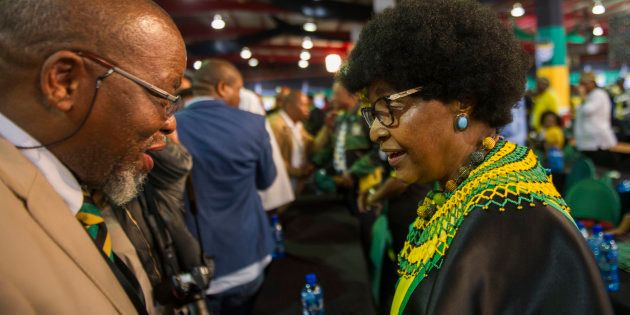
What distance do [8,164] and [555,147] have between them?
21.3 ft

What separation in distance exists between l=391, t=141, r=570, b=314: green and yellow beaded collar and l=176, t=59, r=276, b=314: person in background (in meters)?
1.46

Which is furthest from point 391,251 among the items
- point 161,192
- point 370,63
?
point 370,63

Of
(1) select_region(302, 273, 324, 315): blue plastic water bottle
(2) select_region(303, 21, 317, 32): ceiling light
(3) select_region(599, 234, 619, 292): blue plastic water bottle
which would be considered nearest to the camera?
(3) select_region(599, 234, 619, 292): blue plastic water bottle

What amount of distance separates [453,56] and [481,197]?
38cm

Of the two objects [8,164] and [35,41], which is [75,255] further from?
[35,41]

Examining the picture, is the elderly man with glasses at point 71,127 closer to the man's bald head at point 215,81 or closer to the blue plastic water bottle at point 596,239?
the man's bald head at point 215,81

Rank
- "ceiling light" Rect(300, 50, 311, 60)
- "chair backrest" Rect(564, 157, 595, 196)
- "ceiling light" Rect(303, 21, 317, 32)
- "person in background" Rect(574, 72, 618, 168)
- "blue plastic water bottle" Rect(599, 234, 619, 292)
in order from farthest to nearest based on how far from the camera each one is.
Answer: "ceiling light" Rect(300, 50, 311, 60) → "ceiling light" Rect(303, 21, 317, 32) → "person in background" Rect(574, 72, 618, 168) → "chair backrest" Rect(564, 157, 595, 196) → "blue plastic water bottle" Rect(599, 234, 619, 292)

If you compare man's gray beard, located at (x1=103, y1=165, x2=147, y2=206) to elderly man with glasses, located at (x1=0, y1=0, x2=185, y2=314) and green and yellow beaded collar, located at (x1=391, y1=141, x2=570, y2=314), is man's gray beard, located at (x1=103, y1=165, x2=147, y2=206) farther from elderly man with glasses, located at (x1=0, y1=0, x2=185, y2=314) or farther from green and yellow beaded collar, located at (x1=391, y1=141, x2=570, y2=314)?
green and yellow beaded collar, located at (x1=391, y1=141, x2=570, y2=314)

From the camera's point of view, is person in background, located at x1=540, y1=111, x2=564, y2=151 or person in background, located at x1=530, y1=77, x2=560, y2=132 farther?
person in background, located at x1=530, y1=77, x2=560, y2=132

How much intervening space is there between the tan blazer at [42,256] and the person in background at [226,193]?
1.41 meters

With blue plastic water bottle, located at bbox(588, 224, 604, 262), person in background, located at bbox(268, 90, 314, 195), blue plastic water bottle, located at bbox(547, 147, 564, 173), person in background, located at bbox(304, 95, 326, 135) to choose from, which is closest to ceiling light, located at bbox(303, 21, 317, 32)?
person in background, located at bbox(304, 95, 326, 135)

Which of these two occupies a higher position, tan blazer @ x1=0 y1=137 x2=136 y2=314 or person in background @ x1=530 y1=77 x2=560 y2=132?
person in background @ x1=530 y1=77 x2=560 y2=132

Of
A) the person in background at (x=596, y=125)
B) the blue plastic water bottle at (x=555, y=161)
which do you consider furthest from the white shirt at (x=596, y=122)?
the blue plastic water bottle at (x=555, y=161)

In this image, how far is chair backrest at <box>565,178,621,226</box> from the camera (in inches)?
120
